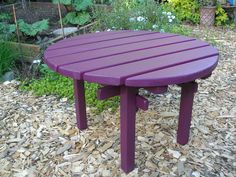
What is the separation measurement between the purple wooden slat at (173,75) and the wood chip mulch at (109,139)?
2.21 ft

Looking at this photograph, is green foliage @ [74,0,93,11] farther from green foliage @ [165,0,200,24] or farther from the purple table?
the purple table

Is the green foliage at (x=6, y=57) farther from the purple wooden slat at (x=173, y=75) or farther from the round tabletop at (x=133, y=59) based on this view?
the purple wooden slat at (x=173, y=75)

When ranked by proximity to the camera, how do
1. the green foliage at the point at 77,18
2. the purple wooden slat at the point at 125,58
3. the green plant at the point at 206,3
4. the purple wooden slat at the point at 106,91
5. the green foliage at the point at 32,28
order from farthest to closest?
1. the green plant at the point at 206,3
2. the green foliage at the point at 77,18
3. the green foliage at the point at 32,28
4. the purple wooden slat at the point at 106,91
5. the purple wooden slat at the point at 125,58

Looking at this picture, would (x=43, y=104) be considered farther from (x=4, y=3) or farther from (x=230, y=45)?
(x=4, y=3)

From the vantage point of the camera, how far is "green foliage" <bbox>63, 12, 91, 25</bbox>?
4.62 m

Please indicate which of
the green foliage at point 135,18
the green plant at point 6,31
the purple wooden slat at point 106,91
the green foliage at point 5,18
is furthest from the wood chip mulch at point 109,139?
the green foliage at point 5,18

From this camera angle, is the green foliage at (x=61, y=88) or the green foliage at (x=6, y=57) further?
the green foliage at (x=6, y=57)

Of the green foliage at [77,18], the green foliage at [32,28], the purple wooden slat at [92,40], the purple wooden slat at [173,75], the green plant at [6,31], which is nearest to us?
the purple wooden slat at [173,75]

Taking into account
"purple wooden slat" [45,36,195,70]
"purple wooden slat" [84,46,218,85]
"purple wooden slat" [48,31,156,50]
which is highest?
"purple wooden slat" [48,31,156,50]

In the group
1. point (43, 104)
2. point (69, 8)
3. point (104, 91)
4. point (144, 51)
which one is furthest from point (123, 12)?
point (104, 91)

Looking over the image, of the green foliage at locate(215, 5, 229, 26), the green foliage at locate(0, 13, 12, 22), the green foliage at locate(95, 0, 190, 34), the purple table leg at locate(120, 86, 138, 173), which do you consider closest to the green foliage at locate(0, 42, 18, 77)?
the green foliage at locate(0, 13, 12, 22)

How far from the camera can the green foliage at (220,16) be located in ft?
17.9

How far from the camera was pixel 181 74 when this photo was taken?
63.9 inches

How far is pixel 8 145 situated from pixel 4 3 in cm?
379
